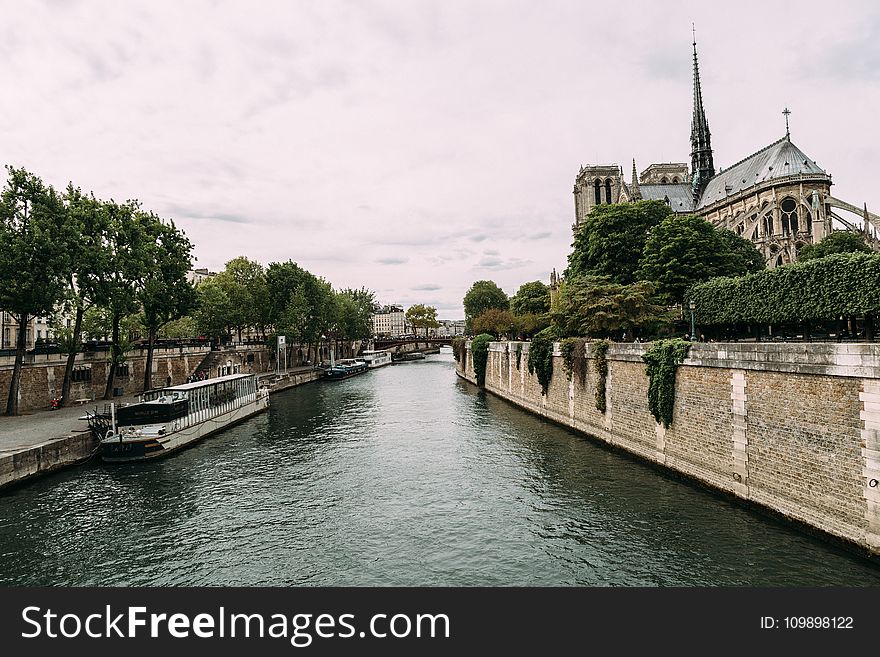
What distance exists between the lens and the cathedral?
65.8 metres

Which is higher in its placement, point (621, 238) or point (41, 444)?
point (621, 238)

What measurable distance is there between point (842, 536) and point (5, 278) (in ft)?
122

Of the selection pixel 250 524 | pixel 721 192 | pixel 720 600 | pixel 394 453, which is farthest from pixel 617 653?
pixel 721 192

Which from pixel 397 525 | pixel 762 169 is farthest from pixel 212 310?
pixel 762 169

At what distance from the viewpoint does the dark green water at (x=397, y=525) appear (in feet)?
44.1

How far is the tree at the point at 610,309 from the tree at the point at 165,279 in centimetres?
3026

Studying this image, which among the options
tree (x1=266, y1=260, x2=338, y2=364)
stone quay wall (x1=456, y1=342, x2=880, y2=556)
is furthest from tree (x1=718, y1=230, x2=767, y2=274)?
tree (x1=266, y1=260, x2=338, y2=364)

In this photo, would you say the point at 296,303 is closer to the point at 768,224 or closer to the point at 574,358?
the point at 574,358

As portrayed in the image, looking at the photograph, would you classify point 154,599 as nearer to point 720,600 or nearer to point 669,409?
point 720,600

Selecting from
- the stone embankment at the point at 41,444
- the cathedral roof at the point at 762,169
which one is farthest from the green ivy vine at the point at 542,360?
the cathedral roof at the point at 762,169

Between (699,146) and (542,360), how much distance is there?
8611 cm

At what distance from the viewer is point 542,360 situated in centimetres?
3769

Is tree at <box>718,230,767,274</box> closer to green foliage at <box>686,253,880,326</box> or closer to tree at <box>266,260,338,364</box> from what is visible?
green foliage at <box>686,253,880,326</box>

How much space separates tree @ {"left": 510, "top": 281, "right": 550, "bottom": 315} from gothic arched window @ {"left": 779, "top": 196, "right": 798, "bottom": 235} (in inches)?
1244
